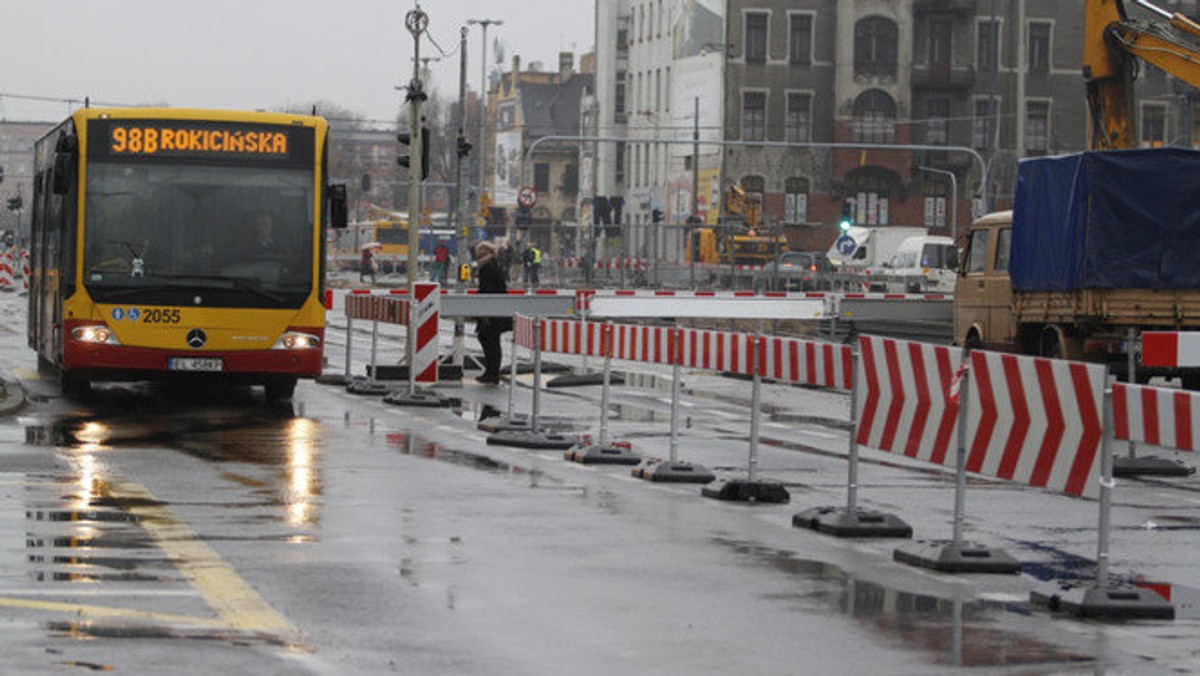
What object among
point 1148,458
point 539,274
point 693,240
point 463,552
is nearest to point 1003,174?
point 539,274

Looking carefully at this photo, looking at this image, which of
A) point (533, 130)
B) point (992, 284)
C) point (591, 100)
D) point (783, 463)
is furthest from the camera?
point (533, 130)

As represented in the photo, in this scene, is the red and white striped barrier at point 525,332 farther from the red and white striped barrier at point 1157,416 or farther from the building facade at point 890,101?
the building facade at point 890,101

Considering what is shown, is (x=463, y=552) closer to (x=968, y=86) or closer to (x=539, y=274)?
(x=539, y=274)

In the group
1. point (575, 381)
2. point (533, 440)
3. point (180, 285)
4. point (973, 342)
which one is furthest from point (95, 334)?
point (973, 342)

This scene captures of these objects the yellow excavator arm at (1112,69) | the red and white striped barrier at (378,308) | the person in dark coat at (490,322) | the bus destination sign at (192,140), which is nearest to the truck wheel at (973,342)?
the yellow excavator arm at (1112,69)

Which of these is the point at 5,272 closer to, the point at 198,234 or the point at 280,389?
the point at 280,389

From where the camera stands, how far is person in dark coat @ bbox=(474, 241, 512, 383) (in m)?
32.2

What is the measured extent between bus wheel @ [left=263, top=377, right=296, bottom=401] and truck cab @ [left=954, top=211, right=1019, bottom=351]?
9001 millimetres

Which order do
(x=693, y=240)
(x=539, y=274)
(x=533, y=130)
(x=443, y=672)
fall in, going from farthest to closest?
(x=533, y=130) < (x=539, y=274) < (x=693, y=240) < (x=443, y=672)

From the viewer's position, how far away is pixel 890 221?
Answer: 329ft

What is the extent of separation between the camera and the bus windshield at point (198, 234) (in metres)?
23.8

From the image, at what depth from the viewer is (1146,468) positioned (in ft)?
66.6

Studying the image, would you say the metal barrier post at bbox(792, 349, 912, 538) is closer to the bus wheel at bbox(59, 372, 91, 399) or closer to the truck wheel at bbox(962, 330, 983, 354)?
the bus wheel at bbox(59, 372, 91, 399)

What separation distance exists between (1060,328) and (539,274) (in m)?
53.5
